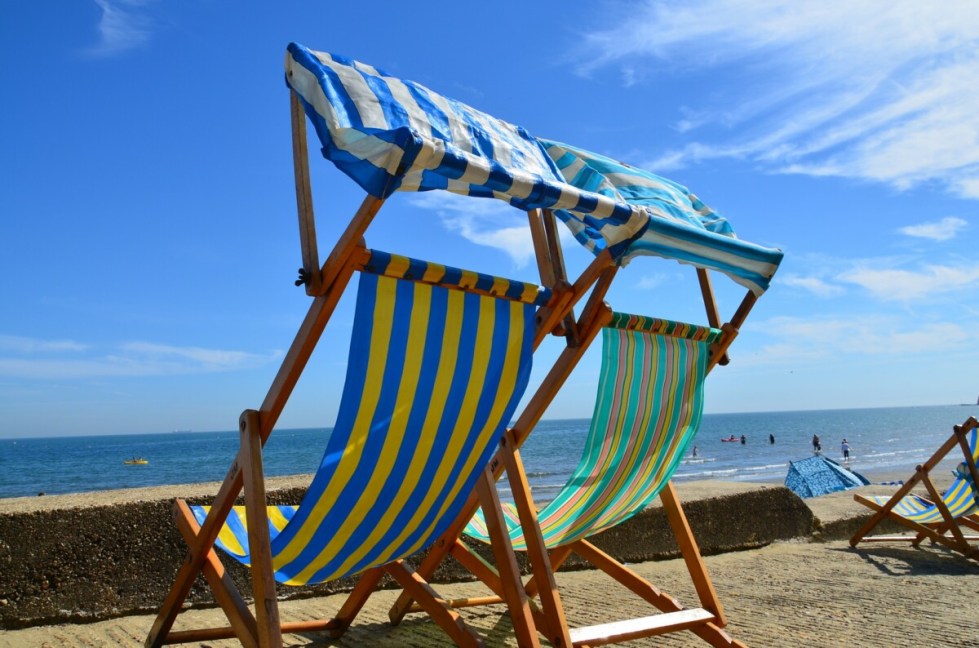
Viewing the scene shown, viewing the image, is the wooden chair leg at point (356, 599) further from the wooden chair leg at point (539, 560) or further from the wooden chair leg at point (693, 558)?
the wooden chair leg at point (693, 558)

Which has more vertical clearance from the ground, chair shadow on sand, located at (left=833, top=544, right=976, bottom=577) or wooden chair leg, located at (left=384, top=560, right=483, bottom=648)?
wooden chair leg, located at (left=384, top=560, right=483, bottom=648)

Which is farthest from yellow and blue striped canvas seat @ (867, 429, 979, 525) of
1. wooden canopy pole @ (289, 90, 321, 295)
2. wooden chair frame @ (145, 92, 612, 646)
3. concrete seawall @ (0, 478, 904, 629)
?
wooden canopy pole @ (289, 90, 321, 295)

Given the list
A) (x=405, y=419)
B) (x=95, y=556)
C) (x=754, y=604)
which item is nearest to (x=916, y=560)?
(x=754, y=604)

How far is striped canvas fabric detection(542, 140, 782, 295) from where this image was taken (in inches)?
87.0

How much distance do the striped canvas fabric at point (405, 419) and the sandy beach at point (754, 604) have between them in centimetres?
89

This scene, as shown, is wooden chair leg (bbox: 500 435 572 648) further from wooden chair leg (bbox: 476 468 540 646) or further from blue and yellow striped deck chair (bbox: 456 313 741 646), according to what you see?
blue and yellow striped deck chair (bbox: 456 313 741 646)

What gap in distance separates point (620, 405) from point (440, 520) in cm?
76

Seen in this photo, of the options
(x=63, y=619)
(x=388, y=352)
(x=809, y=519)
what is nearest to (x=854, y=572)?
(x=809, y=519)

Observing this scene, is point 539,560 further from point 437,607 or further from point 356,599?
point 356,599

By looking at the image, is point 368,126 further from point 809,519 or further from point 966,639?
point 809,519

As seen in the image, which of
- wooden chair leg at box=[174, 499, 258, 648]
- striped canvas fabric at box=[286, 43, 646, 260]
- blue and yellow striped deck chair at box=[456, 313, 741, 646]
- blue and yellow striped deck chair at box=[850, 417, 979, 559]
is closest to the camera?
striped canvas fabric at box=[286, 43, 646, 260]

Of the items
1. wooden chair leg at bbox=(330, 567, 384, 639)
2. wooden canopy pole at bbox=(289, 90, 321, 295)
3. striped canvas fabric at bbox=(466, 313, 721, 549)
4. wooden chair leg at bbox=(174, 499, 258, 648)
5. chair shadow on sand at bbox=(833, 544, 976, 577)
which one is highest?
wooden canopy pole at bbox=(289, 90, 321, 295)

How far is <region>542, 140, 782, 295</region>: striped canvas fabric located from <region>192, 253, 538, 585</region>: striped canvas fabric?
0.50 metres

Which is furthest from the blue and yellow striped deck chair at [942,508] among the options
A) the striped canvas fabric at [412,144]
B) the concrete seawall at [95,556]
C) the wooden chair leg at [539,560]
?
the striped canvas fabric at [412,144]
